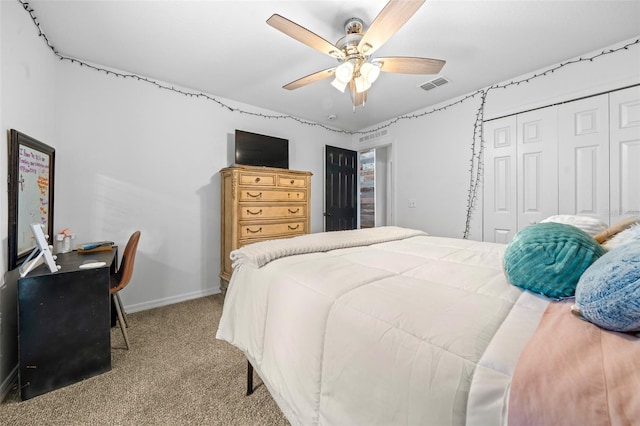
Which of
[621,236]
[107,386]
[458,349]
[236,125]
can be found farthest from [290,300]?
[236,125]

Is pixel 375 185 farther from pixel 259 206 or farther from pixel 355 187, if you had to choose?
pixel 259 206

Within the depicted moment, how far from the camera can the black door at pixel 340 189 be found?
4316 mm

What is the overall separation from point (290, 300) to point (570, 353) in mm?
817

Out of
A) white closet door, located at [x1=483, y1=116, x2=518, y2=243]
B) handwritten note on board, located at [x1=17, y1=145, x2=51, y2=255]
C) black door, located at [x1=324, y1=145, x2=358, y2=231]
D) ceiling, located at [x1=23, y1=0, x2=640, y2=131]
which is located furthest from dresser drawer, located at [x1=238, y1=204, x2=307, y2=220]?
white closet door, located at [x1=483, y1=116, x2=518, y2=243]

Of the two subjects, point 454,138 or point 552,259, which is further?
point 454,138

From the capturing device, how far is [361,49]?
69.9 inches

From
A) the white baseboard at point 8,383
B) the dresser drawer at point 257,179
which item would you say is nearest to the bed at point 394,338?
the white baseboard at point 8,383

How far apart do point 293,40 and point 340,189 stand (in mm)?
2623

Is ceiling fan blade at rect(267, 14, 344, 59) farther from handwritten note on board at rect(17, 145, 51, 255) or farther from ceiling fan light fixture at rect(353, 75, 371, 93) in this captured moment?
handwritten note on board at rect(17, 145, 51, 255)

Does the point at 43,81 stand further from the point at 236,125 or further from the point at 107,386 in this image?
the point at 107,386

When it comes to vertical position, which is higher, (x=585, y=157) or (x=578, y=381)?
(x=585, y=157)

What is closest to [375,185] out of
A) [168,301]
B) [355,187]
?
[355,187]

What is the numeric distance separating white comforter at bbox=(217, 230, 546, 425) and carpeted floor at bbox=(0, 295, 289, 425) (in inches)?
15.3

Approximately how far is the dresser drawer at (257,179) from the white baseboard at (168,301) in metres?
1.46
